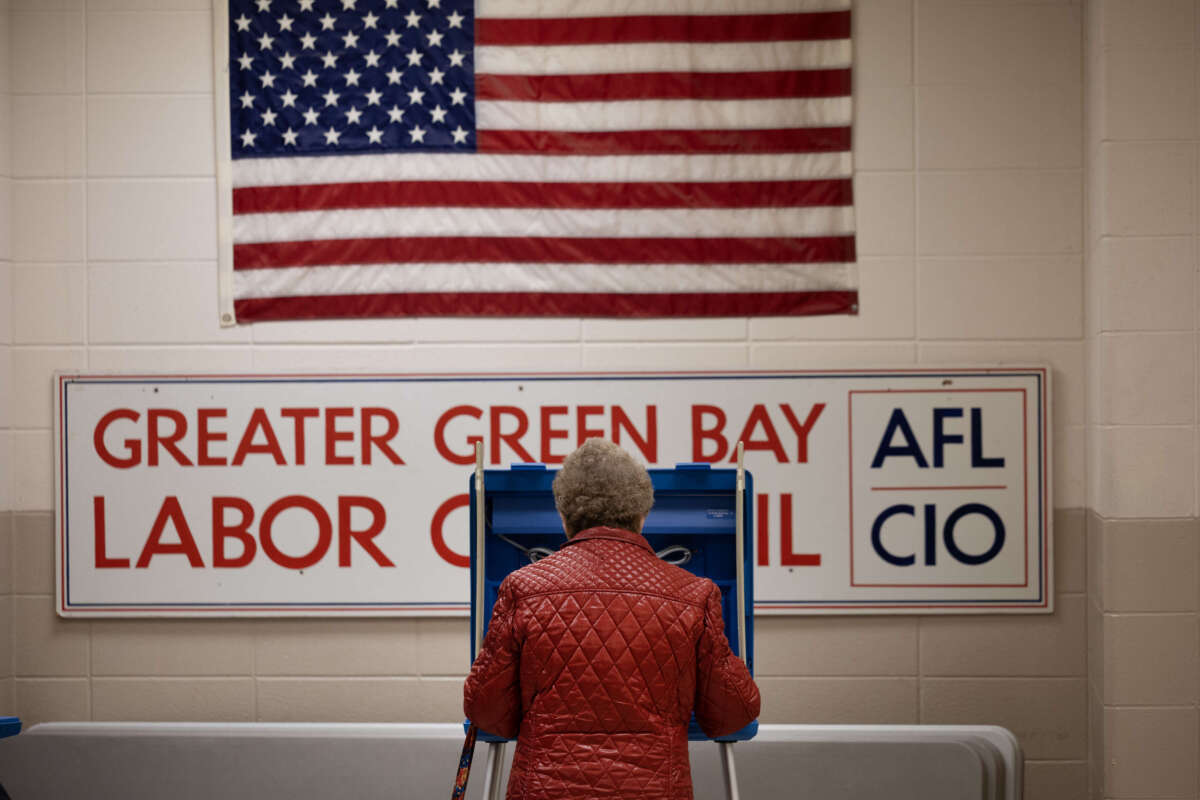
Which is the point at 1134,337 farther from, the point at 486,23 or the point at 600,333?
the point at 486,23

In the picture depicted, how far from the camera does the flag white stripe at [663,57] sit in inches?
105

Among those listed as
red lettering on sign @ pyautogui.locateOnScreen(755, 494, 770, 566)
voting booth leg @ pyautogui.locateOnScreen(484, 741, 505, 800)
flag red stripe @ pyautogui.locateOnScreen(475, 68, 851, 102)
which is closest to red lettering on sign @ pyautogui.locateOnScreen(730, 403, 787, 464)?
red lettering on sign @ pyautogui.locateOnScreen(755, 494, 770, 566)

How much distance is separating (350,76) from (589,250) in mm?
841

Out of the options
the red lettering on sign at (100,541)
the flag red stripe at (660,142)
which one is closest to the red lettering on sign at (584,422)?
the flag red stripe at (660,142)

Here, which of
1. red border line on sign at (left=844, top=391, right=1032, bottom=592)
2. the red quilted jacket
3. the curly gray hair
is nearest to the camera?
the red quilted jacket

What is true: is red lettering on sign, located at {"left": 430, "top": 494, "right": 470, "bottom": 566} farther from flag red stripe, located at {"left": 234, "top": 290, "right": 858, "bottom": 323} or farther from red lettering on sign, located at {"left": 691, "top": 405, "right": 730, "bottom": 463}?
red lettering on sign, located at {"left": 691, "top": 405, "right": 730, "bottom": 463}

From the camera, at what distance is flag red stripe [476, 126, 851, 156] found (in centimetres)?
267

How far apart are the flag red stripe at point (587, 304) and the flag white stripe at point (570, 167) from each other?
327 millimetres

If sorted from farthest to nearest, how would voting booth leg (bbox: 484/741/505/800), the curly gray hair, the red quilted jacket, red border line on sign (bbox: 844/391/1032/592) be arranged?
red border line on sign (bbox: 844/391/1032/592) → voting booth leg (bbox: 484/741/505/800) → the curly gray hair → the red quilted jacket

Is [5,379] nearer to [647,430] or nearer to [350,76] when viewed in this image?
[350,76]

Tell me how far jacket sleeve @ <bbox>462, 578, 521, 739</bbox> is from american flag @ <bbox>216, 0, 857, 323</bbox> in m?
1.20

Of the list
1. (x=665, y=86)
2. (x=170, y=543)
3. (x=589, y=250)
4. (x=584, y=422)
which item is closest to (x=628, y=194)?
(x=589, y=250)

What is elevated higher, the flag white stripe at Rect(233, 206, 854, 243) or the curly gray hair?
the flag white stripe at Rect(233, 206, 854, 243)

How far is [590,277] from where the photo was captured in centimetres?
269
